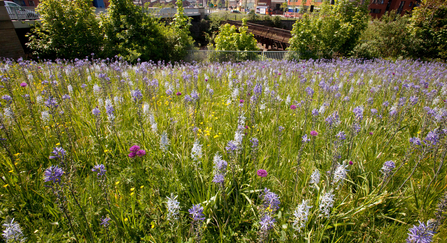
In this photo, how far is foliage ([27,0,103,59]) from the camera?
11.0 metres

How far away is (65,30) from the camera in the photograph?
11281 mm

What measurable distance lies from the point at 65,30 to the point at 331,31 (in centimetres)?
1743

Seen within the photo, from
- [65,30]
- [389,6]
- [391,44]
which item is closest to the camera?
[65,30]

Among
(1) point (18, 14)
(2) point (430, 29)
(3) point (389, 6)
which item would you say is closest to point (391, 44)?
(2) point (430, 29)

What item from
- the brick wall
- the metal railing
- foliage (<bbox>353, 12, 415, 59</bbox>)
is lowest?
foliage (<bbox>353, 12, 415, 59</bbox>)

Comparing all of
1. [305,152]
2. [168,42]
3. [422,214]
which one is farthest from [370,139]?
[168,42]

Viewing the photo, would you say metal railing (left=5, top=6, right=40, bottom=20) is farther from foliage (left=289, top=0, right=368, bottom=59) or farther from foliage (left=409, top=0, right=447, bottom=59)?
foliage (left=409, top=0, right=447, bottom=59)

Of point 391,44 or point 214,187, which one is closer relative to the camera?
point 214,187

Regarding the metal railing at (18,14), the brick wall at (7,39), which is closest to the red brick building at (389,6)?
the metal railing at (18,14)

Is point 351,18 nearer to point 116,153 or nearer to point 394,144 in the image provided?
point 394,144

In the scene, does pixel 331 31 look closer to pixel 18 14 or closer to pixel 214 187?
pixel 214 187

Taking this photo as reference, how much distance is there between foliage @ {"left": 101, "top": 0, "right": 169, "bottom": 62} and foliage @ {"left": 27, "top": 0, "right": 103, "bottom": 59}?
754 millimetres

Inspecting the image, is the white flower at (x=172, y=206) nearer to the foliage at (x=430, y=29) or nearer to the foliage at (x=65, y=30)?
the foliage at (x=65, y=30)

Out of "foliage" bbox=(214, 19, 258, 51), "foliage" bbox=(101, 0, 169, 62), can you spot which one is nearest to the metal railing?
"foliage" bbox=(101, 0, 169, 62)
